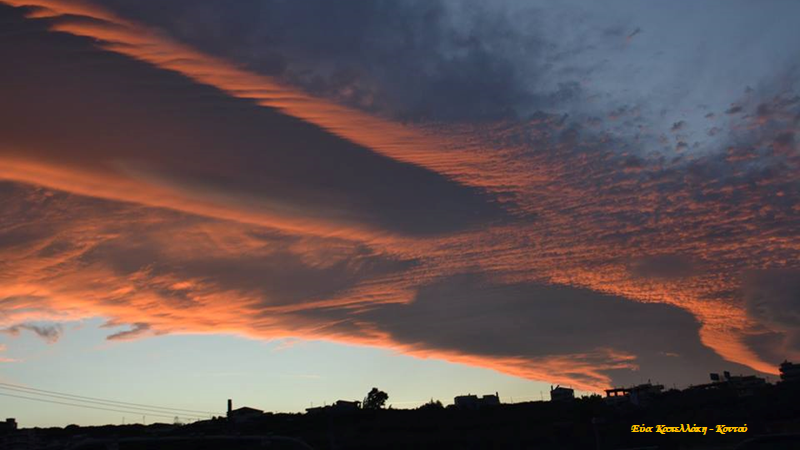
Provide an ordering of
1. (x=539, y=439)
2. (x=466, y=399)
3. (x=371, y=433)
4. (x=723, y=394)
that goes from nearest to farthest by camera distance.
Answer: (x=539, y=439)
(x=371, y=433)
(x=723, y=394)
(x=466, y=399)

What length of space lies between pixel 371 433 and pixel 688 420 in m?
35.6

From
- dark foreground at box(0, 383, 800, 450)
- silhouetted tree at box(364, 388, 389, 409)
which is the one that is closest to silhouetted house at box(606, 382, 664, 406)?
dark foreground at box(0, 383, 800, 450)

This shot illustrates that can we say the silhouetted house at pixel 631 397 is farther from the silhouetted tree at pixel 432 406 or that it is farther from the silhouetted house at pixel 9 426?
the silhouetted house at pixel 9 426

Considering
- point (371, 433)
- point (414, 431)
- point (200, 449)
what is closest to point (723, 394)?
point (414, 431)

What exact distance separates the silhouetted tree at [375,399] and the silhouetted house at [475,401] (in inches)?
487

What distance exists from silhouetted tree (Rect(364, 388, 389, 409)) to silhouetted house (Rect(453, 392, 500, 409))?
40.6 ft

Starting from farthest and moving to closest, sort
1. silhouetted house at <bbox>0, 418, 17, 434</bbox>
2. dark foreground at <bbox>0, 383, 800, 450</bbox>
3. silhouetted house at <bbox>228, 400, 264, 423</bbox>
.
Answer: silhouetted house at <bbox>228, 400, 264, 423</bbox> < silhouetted house at <bbox>0, 418, 17, 434</bbox> < dark foreground at <bbox>0, 383, 800, 450</bbox>

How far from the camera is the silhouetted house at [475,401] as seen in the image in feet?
360

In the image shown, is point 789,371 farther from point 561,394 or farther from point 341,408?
point 341,408

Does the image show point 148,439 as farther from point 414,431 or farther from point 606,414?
point 606,414

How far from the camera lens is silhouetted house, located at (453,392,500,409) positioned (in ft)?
360

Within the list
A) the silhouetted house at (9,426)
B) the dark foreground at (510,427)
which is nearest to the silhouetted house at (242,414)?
the dark foreground at (510,427)

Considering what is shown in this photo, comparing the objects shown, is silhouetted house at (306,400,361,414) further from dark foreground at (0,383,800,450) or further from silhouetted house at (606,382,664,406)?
silhouetted house at (606,382,664,406)

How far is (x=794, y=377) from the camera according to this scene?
313 ft
